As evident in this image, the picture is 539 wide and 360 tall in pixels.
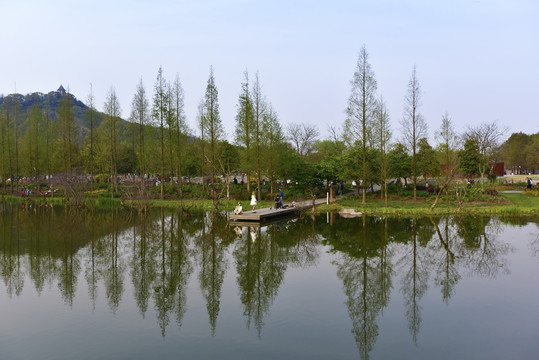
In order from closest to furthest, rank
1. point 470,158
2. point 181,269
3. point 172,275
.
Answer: point 172,275 → point 181,269 → point 470,158

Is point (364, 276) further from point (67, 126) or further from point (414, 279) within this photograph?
point (67, 126)

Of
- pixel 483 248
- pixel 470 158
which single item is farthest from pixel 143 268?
pixel 470 158

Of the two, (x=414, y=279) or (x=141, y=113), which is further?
(x=141, y=113)

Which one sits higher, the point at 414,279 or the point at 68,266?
the point at 68,266

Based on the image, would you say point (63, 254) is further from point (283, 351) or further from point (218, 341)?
point (283, 351)

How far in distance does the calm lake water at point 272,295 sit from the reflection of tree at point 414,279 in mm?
58

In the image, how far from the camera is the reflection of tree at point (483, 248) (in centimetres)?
1483

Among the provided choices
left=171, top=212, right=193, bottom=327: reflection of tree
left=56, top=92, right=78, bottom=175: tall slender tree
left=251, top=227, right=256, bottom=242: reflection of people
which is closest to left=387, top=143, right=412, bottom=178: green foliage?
left=251, top=227, right=256, bottom=242: reflection of people

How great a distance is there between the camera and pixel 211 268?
49.4ft

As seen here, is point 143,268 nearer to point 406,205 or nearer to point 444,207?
point 406,205

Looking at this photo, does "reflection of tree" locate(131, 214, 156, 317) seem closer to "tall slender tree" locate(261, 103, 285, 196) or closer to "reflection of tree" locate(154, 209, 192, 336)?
"reflection of tree" locate(154, 209, 192, 336)

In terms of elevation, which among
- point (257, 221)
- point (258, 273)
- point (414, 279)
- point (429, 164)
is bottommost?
point (414, 279)

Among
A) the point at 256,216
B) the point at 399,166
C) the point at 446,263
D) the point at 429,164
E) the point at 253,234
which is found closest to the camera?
the point at 446,263

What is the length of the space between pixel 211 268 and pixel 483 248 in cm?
1302
